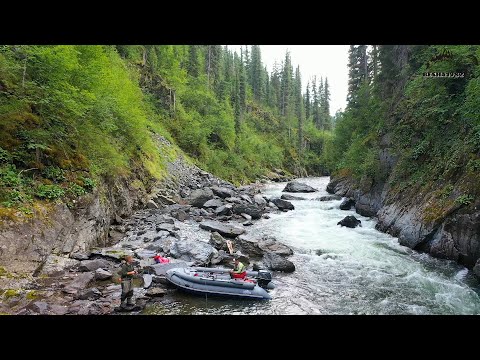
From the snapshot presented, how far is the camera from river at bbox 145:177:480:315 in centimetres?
883

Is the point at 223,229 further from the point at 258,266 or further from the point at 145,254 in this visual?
the point at 145,254

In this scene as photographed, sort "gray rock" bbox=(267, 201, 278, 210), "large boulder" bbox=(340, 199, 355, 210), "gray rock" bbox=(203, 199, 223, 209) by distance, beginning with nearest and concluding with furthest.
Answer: "gray rock" bbox=(203, 199, 223, 209), "large boulder" bbox=(340, 199, 355, 210), "gray rock" bbox=(267, 201, 278, 210)

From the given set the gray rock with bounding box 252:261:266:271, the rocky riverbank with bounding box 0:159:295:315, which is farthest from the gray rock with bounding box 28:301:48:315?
the gray rock with bounding box 252:261:266:271

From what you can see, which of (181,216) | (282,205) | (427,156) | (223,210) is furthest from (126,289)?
(282,205)

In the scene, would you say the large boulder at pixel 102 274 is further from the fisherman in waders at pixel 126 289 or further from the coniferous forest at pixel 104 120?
the coniferous forest at pixel 104 120

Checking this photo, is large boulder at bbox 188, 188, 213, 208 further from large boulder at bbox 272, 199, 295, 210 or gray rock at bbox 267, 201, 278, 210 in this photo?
large boulder at bbox 272, 199, 295, 210

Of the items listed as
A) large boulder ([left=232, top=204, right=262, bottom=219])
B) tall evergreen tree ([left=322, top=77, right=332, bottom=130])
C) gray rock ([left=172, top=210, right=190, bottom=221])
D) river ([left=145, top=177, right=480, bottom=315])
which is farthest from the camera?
tall evergreen tree ([left=322, top=77, right=332, bottom=130])

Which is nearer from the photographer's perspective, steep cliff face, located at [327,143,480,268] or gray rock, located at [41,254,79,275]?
gray rock, located at [41,254,79,275]

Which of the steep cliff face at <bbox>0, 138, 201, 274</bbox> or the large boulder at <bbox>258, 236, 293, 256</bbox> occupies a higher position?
the steep cliff face at <bbox>0, 138, 201, 274</bbox>

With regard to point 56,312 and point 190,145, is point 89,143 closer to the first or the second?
point 56,312
